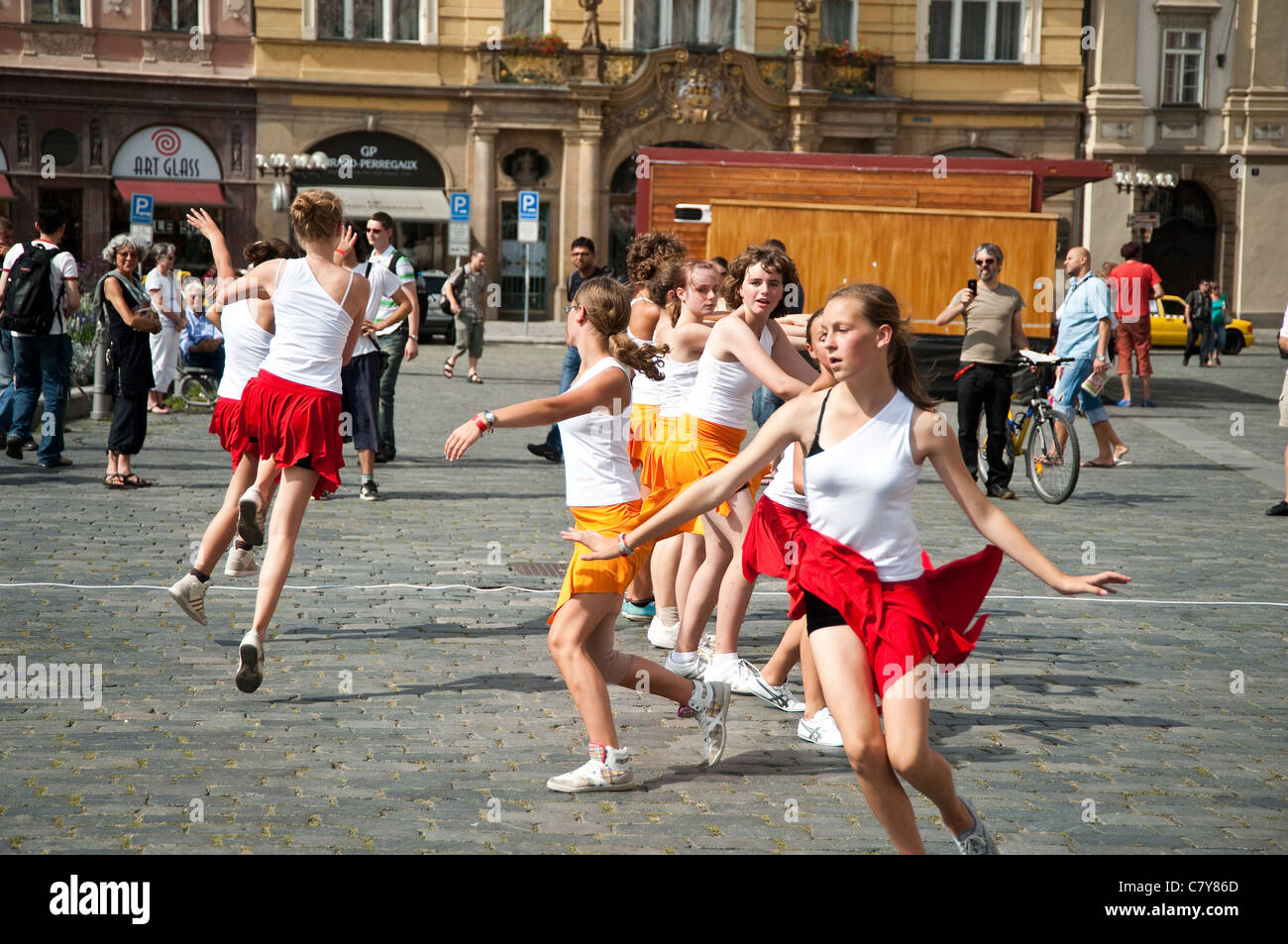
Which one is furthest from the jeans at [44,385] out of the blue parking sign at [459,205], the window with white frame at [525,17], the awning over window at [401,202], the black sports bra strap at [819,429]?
the window with white frame at [525,17]

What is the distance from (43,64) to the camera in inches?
1431

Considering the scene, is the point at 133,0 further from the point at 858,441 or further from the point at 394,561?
the point at 858,441

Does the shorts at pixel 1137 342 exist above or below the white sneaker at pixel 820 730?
above

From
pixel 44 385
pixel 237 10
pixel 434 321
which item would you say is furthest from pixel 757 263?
pixel 237 10

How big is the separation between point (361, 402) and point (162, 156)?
94.0 feet

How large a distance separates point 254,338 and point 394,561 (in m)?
1.47

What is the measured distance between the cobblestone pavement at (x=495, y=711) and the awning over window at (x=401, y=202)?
27.7 m

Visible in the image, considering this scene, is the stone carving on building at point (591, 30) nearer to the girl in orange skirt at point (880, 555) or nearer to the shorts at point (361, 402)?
the shorts at point (361, 402)

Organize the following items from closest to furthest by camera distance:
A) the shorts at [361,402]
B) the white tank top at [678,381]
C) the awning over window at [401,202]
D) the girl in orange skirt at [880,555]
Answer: the girl in orange skirt at [880,555], the white tank top at [678,381], the shorts at [361,402], the awning over window at [401,202]

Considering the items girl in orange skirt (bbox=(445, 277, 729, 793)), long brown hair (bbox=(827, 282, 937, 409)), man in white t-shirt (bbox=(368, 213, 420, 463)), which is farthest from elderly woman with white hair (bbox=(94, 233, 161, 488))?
long brown hair (bbox=(827, 282, 937, 409))

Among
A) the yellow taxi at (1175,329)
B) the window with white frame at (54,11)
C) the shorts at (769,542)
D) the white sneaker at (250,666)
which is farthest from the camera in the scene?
the window with white frame at (54,11)

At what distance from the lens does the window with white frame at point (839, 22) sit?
39.8 metres

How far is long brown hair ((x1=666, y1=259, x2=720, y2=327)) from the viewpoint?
6.87 m
